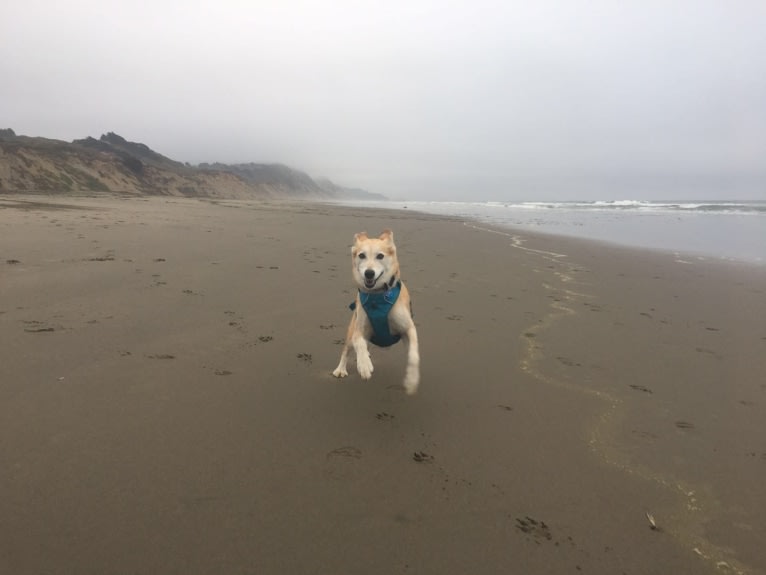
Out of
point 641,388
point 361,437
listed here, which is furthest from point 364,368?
point 641,388

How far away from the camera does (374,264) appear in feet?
13.1

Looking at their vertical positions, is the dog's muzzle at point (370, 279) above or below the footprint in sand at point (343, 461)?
above

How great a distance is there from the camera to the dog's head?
12.9 feet

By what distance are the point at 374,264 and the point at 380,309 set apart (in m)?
0.44

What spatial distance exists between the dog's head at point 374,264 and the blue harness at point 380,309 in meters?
0.09

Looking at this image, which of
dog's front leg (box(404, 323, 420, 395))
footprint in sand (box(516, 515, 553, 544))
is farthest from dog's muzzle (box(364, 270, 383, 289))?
footprint in sand (box(516, 515, 553, 544))

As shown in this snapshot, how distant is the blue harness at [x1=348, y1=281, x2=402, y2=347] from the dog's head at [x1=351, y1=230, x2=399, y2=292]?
0.09 meters

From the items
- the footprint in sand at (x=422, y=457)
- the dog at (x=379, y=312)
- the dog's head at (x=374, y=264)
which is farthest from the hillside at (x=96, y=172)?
the footprint in sand at (x=422, y=457)

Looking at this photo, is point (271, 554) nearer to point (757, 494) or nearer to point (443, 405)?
point (443, 405)

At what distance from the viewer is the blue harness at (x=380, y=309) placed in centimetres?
379

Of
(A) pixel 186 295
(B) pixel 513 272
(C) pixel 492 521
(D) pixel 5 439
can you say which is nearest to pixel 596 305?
(B) pixel 513 272

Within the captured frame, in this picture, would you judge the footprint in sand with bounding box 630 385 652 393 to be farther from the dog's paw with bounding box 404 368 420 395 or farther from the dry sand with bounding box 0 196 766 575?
the dog's paw with bounding box 404 368 420 395

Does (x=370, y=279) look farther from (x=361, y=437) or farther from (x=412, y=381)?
(x=361, y=437)

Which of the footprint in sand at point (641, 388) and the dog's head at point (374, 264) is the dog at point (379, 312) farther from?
the footprint in sand at point (641, 388)
